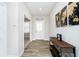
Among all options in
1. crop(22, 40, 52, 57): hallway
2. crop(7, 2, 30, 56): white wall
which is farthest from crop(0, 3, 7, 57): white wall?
crop(22, 40, 52, 57): hallway

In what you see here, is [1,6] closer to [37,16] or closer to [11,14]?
[11,14]

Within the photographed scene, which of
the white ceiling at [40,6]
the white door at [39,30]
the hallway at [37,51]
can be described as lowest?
the hallway at [37,51]

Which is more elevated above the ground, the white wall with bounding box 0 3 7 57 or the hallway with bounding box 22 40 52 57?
the white wall with bounding box 0 3 7 57

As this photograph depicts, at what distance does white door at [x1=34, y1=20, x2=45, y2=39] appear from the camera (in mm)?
12195

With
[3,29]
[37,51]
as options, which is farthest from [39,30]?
[3,29]

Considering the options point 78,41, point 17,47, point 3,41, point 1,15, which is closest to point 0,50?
point 3,41

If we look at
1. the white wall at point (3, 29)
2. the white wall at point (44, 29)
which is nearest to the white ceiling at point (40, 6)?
the white wall at point (3, 29)

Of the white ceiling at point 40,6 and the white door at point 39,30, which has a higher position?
the white ceiling at point 40,6

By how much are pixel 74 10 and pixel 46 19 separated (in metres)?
8.96

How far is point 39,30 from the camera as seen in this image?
1227 centimetres

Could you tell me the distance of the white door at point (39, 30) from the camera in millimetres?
12195

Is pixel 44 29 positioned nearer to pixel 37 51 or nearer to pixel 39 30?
pixel 39 30

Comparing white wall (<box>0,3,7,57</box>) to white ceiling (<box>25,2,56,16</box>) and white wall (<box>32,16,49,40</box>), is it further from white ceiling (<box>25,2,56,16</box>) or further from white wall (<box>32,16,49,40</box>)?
white wall (<box>32,16,49,40</box>)

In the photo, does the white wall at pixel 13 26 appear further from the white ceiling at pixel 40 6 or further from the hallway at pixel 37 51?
the white ceiling at pixel 40 6
